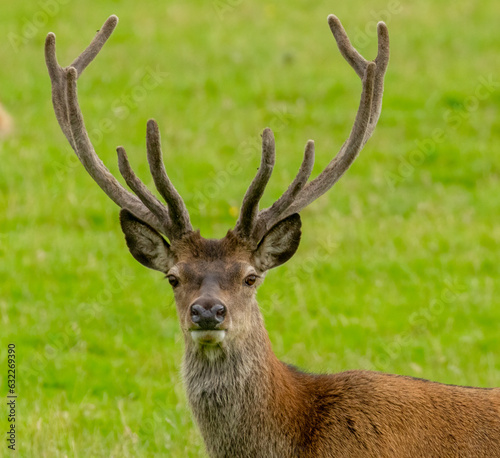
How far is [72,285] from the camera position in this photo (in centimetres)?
1034

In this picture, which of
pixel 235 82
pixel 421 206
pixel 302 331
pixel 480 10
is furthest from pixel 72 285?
pixel 480 10

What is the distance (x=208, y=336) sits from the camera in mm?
5195

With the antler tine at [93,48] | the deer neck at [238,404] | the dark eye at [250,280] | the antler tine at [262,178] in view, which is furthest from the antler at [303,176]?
the antler tine at [93,48]

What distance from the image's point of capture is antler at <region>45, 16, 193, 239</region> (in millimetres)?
5691

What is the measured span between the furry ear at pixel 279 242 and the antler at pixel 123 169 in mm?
415

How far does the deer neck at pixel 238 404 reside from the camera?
17.7ft

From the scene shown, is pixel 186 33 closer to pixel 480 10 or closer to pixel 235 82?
pixel 235 82

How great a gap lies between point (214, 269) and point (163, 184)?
0.56 meters

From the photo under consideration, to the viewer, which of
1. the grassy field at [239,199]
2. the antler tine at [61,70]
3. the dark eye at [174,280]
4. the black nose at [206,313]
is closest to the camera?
the black nose at [206,313]

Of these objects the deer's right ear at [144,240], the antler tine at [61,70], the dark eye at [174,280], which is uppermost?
the antler tine at [61,70]

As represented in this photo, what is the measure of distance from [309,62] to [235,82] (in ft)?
4.64

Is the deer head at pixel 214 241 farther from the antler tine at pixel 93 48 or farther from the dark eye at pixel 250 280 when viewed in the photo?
the antler tine at pixel 93 48

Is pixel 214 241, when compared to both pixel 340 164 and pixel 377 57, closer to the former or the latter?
pixel 340 164

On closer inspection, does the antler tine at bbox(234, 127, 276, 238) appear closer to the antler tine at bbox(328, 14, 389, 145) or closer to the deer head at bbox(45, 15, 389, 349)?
the deer head at bbox(45, 15, 389, 349)
